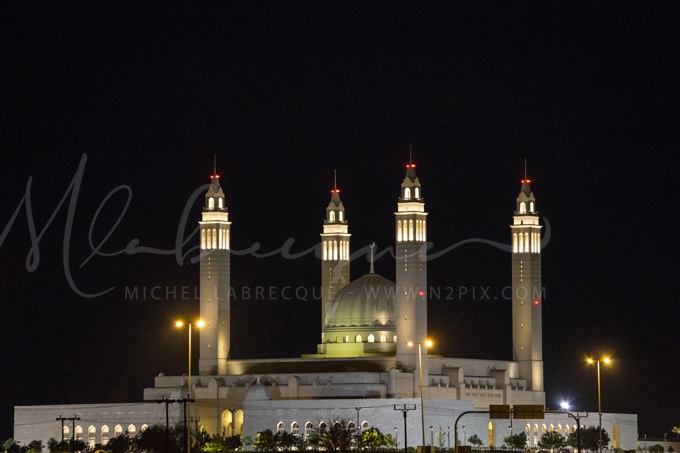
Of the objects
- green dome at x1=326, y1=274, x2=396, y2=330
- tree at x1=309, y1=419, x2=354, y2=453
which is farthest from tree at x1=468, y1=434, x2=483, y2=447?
green dome at x1=326, y1=274, x2=396, y2=330

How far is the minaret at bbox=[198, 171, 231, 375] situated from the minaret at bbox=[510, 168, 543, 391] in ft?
75.2

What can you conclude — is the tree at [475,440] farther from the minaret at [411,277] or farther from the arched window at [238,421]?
the arched window at [238,421]

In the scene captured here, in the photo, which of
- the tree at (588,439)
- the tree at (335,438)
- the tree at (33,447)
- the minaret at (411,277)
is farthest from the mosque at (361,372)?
the tree at (588,439)

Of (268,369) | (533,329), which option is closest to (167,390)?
(268,369)

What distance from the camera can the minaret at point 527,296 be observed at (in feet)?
491

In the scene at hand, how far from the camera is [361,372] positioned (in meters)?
142

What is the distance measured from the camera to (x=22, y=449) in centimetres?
13875

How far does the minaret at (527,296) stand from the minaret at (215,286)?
902 inches

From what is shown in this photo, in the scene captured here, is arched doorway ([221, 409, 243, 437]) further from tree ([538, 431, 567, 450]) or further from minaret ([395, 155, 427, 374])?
tree ([538, 431, 567, 450])

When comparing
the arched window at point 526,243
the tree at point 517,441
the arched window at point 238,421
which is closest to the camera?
the tree at point 517,441

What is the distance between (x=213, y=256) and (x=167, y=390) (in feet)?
37.1

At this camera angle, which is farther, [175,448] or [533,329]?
[533,329]

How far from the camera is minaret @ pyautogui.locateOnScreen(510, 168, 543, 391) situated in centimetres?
14975

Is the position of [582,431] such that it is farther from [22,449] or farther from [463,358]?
[22,449]
